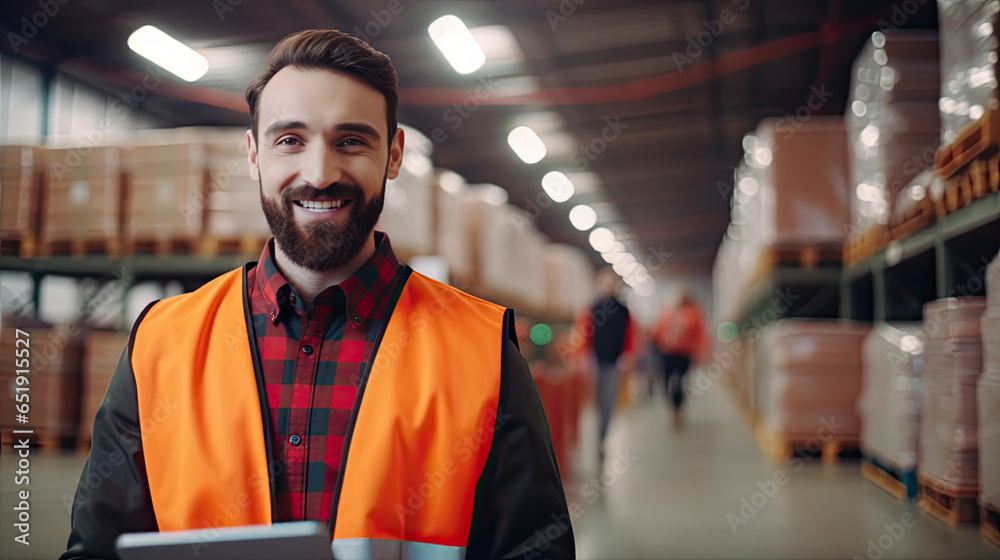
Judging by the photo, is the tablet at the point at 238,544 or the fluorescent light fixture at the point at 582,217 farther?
→ the fluorescent light fixture at the point at 582,217

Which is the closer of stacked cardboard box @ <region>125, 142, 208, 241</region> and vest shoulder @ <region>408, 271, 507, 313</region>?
vest shoulder @ <region>408, 271, 507, 313</region>

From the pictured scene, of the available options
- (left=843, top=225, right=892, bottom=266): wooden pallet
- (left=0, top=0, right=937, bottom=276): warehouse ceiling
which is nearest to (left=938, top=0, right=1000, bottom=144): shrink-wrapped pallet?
(left=843, top=225, right=892, bottom=266): wooden pallet

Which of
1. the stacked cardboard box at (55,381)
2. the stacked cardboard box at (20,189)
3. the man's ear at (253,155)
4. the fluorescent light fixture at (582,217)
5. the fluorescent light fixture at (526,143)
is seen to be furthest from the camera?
the fluorescent light fixture at (582,217)

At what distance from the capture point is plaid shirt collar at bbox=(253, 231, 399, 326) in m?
1.69

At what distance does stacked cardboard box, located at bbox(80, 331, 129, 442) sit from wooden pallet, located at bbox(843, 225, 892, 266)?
5191mm

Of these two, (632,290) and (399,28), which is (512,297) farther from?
(632,290)

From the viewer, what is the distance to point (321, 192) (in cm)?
167

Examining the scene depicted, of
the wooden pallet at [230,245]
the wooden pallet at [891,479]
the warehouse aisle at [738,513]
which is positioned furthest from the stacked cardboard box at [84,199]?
the wooden pallet at [891,479]

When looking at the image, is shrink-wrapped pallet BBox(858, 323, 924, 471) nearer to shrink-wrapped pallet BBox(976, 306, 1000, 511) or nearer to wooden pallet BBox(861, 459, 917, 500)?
wooden pallet BBox(861, 459, 917, 500)

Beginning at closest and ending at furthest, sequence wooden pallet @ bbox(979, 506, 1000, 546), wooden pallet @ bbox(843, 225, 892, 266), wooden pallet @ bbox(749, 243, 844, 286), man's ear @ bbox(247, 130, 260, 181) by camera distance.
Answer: man's ear @ bbox(247, 130, 260, 181), wooden pallet @ bbox(979, 506, 1000, 546), wooden pallet @ bbox(843, 225, 892, 266), wooden pallet @ bbox(749, 243, 844, 286)

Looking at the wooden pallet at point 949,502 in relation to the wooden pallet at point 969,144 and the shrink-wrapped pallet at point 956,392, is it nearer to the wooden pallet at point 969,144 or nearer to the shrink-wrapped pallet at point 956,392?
the shrink-wrapped pallet at point 956,392

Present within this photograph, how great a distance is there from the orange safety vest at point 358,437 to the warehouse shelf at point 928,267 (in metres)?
2.91

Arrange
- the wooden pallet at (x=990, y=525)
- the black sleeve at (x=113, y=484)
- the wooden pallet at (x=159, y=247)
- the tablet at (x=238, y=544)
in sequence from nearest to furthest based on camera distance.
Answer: the tablet at (x=238, y=544), the black sleeve at (x=113, y=484), the wooden pallet at (x=990, y=525), the wooden pallet at (x=159, y=247)

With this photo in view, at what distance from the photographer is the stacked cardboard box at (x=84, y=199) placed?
5.18 meters
